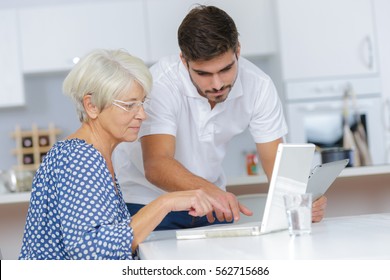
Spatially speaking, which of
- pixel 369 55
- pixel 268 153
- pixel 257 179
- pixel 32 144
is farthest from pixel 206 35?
pixel 32 144

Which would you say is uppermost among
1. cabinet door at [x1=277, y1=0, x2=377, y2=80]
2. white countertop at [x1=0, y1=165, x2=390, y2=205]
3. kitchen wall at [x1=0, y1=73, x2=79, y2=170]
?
cabinet door at [x1=277, y1=0, x2=377, y2=80]

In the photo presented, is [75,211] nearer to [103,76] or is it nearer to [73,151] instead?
[73,151]

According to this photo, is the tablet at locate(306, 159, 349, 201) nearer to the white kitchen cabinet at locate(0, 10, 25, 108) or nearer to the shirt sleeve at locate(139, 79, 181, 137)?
the shirt sleeve at locate(139, 79, 181, 137)

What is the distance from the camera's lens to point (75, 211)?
1.50m

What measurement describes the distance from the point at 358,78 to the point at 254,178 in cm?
160

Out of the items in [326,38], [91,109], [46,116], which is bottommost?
[91,109]

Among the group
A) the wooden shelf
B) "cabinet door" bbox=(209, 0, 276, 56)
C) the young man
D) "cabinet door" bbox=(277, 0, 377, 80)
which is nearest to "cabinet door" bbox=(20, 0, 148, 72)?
the wooden shelf

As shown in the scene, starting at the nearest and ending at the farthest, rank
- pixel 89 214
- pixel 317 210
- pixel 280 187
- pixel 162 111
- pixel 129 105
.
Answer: pixel 89 214 → pixel 280 187 → pixel 129 105 → pixel 317 210 → pixel 162 111

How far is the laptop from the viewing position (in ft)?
5.20

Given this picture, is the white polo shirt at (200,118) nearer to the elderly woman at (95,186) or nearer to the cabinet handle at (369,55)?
the elderly woman at (95,186)

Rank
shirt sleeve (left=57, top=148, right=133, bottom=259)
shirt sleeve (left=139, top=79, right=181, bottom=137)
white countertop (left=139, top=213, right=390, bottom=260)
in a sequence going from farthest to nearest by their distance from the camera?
shirt sleeve (left=139, top=79, right=181, bottom=137)
shirt sleeve (left=57, top=148, right=133, bottom=259)
white countertop (left=139, top=213, right=390, bottom=260)

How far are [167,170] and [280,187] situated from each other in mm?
515

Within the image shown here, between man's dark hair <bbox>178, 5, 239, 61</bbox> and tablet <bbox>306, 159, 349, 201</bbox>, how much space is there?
0.47 meters

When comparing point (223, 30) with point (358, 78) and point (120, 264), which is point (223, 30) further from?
point (358, 78)
